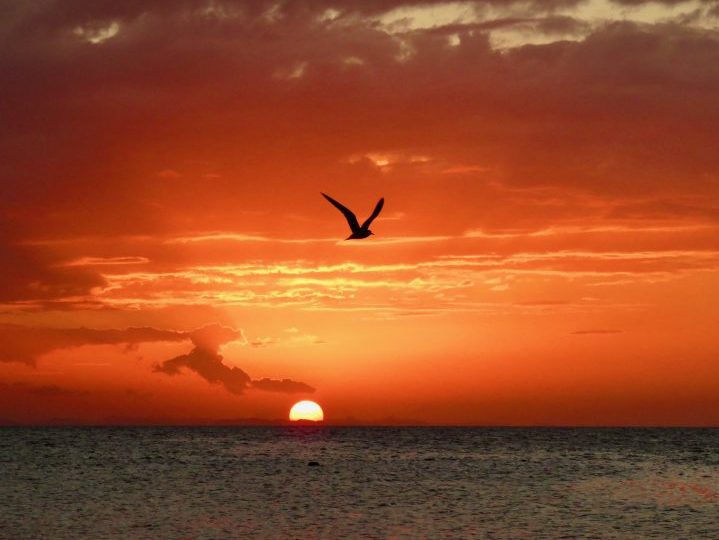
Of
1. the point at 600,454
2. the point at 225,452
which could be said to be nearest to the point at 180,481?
the point at 225,452

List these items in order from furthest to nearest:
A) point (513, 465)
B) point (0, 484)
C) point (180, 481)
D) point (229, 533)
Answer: point (513, 465)
point (180, 481)
point (0, 484)
point (229, 533)

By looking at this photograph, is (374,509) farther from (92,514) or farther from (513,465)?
(513,465)

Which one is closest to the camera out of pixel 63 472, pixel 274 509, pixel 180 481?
pixel 274 509

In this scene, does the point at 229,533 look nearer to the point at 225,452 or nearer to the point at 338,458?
the point at 338,458

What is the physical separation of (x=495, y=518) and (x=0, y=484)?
35790 millimetres

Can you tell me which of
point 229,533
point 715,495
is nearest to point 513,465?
point 715,495

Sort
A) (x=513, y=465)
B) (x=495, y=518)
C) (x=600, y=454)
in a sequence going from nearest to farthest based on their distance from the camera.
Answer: (x=495, y=518), (x=513, y=465), (x=600, y=454)

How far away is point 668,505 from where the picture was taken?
54.0 m

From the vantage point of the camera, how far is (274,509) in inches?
2012

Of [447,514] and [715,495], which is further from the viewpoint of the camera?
[715,495]

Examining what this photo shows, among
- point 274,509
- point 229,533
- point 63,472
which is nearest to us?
point 229,533

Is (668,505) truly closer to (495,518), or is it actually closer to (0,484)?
(495,518)

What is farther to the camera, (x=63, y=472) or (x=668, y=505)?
(x=63, y=472)

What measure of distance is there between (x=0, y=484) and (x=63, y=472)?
12.6 meters
